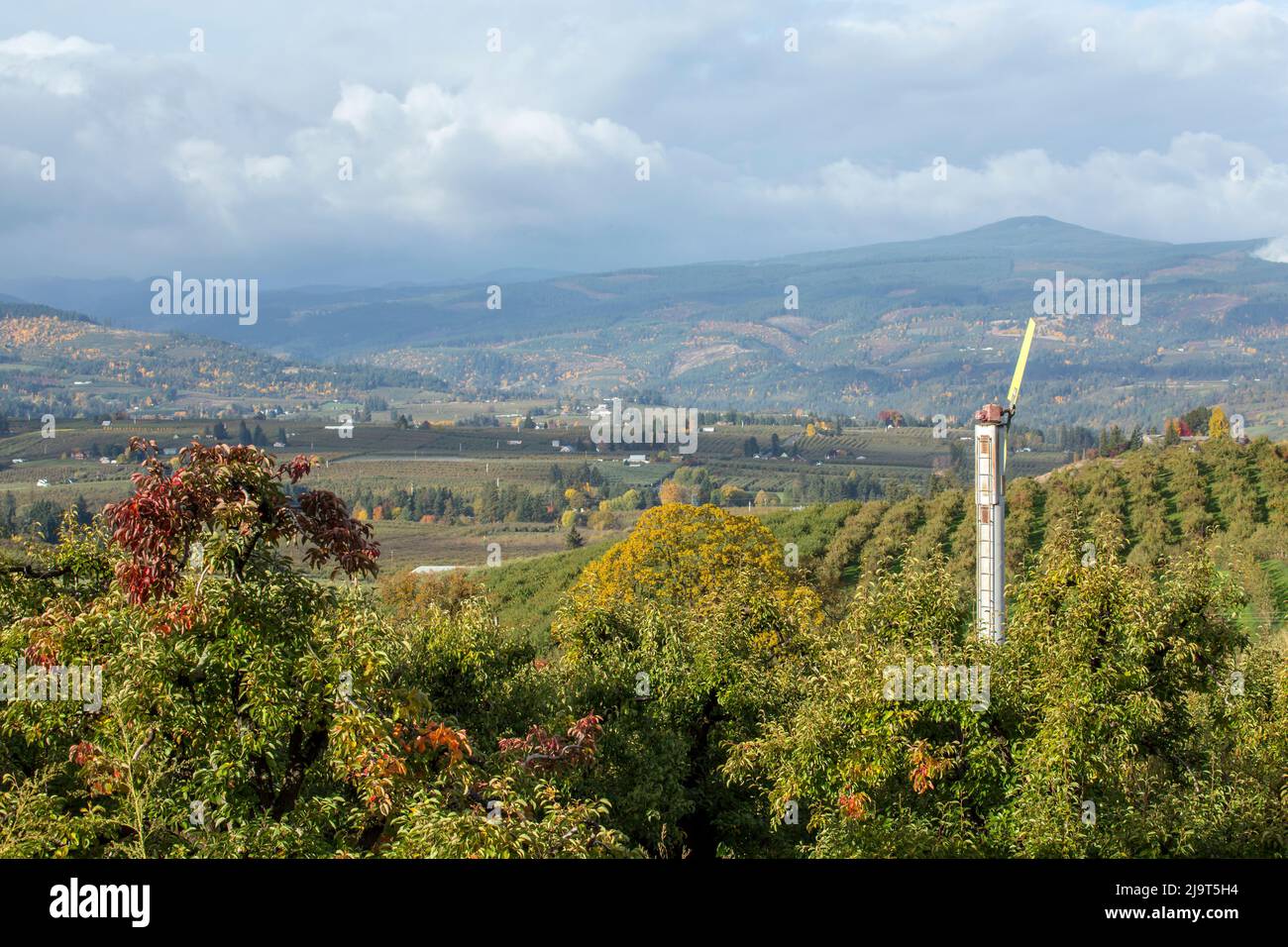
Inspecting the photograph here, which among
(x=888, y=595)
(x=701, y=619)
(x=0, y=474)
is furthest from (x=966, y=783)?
(x=0, y=474)

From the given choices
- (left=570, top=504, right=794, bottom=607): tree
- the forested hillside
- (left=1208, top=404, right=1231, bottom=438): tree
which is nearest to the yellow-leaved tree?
(left=570, top=504, right=794, bottom=607): tree

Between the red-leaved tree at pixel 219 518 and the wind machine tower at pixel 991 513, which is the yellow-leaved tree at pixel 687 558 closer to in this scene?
the wind machine tower at pixel 991 513

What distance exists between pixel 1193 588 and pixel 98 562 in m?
16.8

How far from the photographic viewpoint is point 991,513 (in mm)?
30766

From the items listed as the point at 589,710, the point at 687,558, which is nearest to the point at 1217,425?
the point at 687,558

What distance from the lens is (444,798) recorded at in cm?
1372

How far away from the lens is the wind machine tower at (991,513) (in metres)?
29.8

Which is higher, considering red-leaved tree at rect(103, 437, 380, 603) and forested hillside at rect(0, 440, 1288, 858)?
red-leaved tree at rect(103, 437, 380, 603)

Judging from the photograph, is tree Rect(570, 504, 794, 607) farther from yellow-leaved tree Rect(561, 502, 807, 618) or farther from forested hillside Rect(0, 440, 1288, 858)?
forested hillside Rect(0, 440, 1288, 858)

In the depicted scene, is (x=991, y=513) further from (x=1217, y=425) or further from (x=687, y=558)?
(x=1217, y=425)

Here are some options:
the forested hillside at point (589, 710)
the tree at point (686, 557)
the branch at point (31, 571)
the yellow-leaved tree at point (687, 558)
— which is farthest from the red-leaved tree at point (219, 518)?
the tree at point (686, 557)

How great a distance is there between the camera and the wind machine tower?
Result: 29.8m

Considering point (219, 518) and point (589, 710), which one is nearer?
point (219, 518)

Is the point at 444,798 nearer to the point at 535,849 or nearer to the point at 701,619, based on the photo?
the point at 535,849
